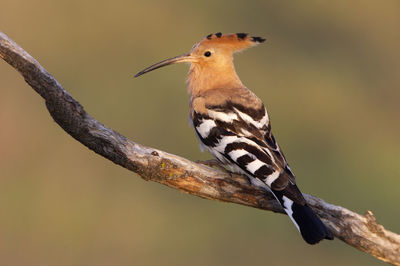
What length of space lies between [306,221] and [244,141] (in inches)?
13.1

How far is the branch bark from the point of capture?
173 cm

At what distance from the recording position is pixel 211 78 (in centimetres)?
245

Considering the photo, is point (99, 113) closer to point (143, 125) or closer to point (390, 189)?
point (143, 125)

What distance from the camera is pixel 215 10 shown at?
6.69m

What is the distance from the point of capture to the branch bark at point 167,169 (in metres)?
1.73

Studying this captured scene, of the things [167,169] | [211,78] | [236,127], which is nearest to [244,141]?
[236,127]

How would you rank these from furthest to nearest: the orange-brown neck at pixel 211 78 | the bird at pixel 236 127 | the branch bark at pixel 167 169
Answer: the orange-brown neck at pixel 211 78, the bird at pixel 236 127, the branch bark at pixel 167 169

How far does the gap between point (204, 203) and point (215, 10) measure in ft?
Result: 9.94

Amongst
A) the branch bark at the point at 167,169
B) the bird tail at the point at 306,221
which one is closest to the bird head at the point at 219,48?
the branch bark at the point at 167,169

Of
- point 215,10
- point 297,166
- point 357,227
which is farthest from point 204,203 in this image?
point 215,10

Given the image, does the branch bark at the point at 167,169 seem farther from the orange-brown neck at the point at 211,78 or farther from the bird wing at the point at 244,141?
the orange-brown neck at the point at 211,78

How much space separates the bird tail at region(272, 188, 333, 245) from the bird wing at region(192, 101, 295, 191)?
0.15 feet

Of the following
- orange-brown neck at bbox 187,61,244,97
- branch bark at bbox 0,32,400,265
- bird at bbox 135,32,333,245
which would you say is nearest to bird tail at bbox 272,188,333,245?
bird at bbox 135,32,333,245

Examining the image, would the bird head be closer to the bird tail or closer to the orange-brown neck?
the orange-brown neck
